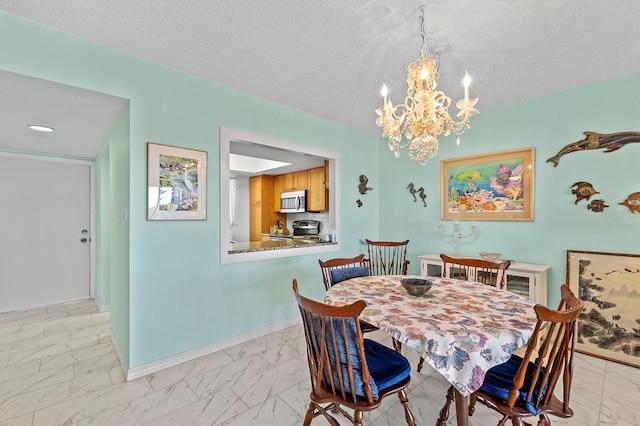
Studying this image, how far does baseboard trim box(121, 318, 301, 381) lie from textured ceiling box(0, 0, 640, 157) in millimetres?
2369

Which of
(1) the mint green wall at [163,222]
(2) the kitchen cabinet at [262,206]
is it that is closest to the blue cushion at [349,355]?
(1) the mint green wall at [163,222]

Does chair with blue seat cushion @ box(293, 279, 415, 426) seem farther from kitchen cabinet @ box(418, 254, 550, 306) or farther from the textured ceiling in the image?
kitchen cabinet @ box(418, 254, 550, 306)

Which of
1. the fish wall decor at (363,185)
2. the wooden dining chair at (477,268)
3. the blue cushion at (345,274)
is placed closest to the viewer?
the wooden dining chair at (477,268)

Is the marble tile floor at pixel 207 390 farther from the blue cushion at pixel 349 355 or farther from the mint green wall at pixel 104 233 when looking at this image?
the mint green wall at pixel 104 233

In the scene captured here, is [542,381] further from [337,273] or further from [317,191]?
[317,191]

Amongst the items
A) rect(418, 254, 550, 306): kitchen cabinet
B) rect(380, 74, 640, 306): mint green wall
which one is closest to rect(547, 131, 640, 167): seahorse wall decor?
rect(380, 74, 640, 306): mint green wall

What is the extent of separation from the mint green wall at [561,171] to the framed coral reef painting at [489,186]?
0.07m

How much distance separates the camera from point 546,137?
2.87 metres

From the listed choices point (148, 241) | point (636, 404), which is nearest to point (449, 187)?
point (636, 404)

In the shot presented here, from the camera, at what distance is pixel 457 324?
1.33 meters

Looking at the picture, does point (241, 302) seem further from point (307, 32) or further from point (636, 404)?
point (636, 404)

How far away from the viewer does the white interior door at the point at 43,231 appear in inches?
149

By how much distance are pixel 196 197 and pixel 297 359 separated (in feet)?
5.38

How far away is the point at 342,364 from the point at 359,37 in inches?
77.8
